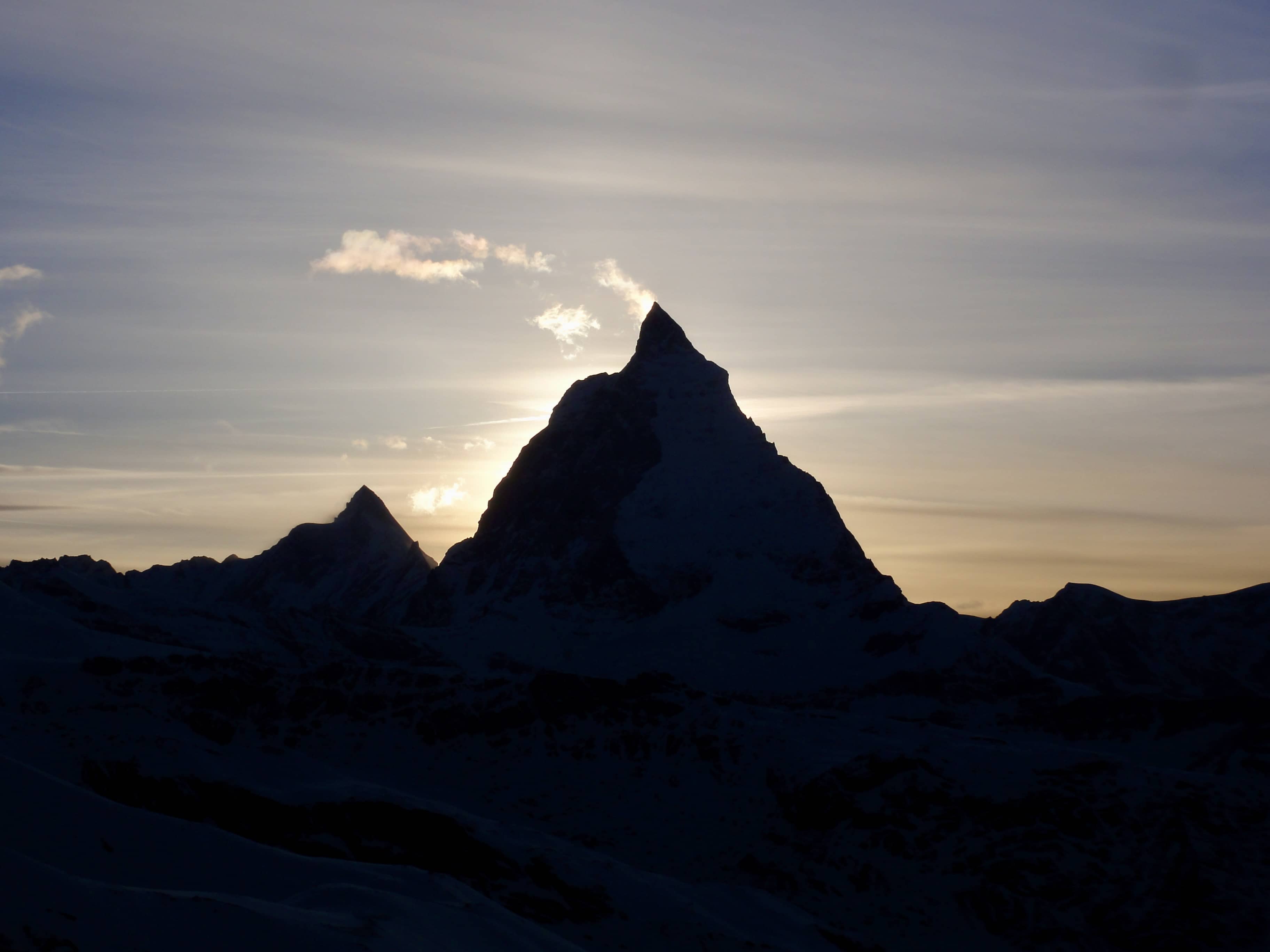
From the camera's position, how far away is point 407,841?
9825 centimetres

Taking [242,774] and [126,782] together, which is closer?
[126,782]

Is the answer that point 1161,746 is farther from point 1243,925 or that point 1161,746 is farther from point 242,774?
point 242,774

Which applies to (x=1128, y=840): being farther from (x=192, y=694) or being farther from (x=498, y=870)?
(x=192, y=694)

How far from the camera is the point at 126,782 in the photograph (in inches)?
3868

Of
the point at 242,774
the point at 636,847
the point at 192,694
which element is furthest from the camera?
the point at 192,694

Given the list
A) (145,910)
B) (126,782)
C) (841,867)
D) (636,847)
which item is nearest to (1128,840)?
(841,867)

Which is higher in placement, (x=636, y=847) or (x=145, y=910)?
(x=145, y=910)

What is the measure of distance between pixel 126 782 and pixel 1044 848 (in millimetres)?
71349

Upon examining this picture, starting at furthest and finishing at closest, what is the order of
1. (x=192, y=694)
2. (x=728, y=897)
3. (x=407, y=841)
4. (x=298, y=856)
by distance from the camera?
(x=192, y=694) → (x=407, y=841) → (x=728, y=897) → (x=298, y=856)

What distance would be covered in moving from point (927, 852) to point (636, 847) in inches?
977

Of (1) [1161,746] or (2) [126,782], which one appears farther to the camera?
(1) [1161,746]

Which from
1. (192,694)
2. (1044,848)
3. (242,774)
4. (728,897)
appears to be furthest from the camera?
(192,694)

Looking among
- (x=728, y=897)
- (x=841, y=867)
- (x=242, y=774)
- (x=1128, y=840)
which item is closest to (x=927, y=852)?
(x=841, y=867)

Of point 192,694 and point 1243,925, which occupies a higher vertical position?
point 192,694
